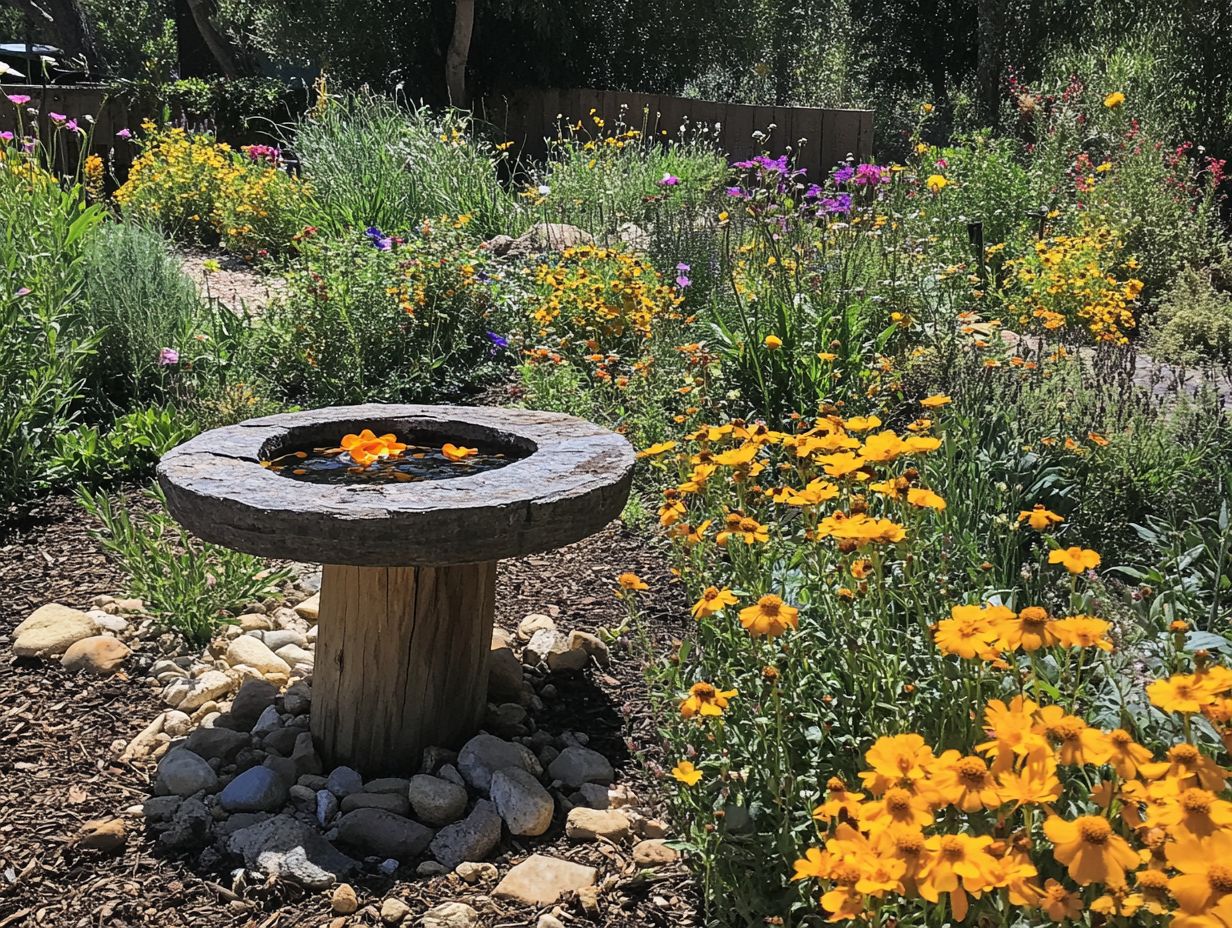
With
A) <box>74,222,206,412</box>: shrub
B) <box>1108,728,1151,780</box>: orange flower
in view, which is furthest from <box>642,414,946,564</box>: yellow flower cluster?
<box>74,222,206,412</box>: shrub

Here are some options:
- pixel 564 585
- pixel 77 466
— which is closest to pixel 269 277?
pixel 77 466

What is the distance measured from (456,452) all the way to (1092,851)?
6.79 feet

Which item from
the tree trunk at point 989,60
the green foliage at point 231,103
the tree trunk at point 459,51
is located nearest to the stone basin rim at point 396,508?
the tree trunk at point 459,51

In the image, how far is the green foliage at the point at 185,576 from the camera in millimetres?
3381

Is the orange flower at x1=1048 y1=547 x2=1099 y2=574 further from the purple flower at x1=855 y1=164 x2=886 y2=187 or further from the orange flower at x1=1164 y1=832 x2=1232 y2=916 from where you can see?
the purple flower at x1=855 y1=164 x2=886 y2=187

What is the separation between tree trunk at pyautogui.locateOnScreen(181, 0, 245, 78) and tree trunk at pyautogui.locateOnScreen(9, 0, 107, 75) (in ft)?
12.0

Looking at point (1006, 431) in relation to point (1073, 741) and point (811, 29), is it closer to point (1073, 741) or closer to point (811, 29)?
point (1073, 741)

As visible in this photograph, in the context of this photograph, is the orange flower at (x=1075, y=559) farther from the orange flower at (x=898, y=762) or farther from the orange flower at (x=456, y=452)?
the orange flower at (x=456, y=452)

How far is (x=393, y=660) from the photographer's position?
8.76 ft

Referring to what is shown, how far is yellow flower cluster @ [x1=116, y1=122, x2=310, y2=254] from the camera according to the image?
866 cm

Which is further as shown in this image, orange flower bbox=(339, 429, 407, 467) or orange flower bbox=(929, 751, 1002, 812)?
orange flower bbox=(339, 429, 407, 467)

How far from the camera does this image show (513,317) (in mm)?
6090

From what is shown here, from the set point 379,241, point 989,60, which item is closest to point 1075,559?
point 379,241

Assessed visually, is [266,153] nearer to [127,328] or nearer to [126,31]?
[127,328]
